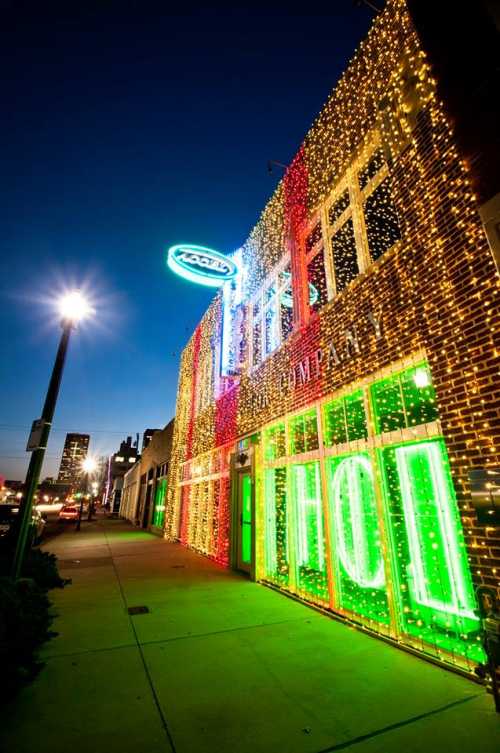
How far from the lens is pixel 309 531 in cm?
614

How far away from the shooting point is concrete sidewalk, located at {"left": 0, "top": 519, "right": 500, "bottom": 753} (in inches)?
94.3

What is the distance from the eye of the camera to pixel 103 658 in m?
3.66

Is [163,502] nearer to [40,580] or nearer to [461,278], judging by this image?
[40,580]

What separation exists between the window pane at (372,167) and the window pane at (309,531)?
5134mm

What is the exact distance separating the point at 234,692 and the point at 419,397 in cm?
362

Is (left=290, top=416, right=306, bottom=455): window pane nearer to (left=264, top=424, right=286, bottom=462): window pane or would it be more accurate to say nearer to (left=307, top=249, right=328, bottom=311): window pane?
(left=264, top=424, right=286, bottom=462): window pane

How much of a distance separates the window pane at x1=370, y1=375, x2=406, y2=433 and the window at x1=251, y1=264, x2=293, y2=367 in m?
3.29

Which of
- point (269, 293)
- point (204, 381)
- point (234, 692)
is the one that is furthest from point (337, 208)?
point (204, 381)

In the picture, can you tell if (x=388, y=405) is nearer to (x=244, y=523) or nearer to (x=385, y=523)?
(x=385, y=523)

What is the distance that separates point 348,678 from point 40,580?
16.7 ft

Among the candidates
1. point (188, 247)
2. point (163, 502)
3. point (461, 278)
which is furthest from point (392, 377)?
point (163, 502)

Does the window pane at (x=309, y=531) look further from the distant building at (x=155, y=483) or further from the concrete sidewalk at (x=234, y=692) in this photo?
the distant building at (x=155, y=483)

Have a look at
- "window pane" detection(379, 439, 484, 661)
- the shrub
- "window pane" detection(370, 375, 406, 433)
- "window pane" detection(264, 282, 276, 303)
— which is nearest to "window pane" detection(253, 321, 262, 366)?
"window pane" detection(264, 282, 276, 303)

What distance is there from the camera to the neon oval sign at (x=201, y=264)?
35.2ft
